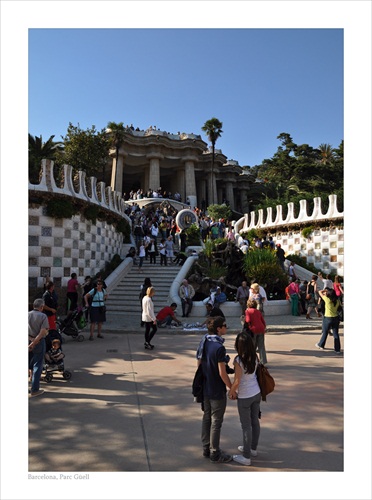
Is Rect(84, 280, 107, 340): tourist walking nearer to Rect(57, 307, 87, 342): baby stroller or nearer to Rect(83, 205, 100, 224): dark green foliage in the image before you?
Rect(57, 307, 87, 342): baby stroller

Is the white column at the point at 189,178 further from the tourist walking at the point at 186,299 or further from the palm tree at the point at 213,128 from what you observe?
the tourist walking at the point at 186,299

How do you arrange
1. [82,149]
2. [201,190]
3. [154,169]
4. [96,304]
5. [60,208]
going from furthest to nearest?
1. [201,190]
2. [154,169]
3. [82,149]
4. [60,208]
5. [96,304]

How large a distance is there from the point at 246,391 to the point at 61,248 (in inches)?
465

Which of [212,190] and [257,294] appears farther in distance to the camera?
[212,190]

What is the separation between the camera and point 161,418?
470 cm

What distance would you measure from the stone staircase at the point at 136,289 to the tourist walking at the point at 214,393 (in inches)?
403

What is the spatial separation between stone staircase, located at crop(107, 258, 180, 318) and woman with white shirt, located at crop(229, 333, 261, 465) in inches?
407

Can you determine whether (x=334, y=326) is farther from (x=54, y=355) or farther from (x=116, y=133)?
(x=116, y=133)

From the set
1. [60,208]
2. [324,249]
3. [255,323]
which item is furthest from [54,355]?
[324,249]

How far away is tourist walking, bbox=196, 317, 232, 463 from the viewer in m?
3.65

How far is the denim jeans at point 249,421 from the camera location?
3.68m

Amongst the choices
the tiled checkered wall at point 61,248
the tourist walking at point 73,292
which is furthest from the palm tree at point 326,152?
the tourist walking at point 73,292

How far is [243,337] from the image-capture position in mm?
3771

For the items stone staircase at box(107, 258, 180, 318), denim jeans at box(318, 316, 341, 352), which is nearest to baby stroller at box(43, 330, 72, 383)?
denim jeans at box(318, 316, 341, 352)
